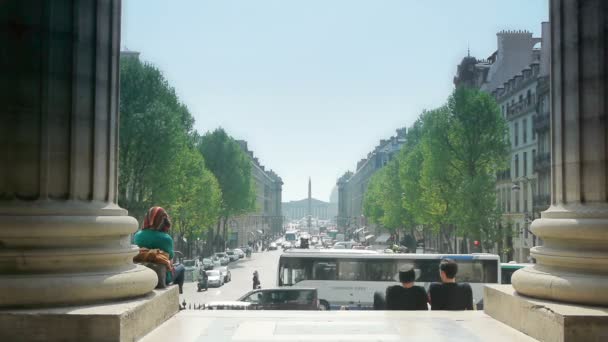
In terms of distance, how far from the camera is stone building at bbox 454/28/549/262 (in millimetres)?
64062

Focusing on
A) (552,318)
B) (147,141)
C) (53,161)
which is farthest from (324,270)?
(53,161)

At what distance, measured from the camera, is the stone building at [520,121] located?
64062mm

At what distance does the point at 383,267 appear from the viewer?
115ft

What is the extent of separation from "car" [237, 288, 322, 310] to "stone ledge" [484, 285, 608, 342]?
1916 cm

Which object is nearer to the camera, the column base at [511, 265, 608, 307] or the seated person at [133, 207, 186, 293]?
the column base at [511, 265, 608, 307]

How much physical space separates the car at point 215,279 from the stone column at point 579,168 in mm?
49611

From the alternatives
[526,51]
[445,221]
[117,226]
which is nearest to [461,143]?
[445,221]

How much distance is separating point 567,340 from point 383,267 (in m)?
29.0

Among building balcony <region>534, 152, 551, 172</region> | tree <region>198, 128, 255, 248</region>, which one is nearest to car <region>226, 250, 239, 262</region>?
tree <region>198, 128, 255, 248</region>

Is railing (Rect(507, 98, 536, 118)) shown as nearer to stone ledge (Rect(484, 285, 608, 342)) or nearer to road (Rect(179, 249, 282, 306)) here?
road (Rect(179, 249, 282, 306))

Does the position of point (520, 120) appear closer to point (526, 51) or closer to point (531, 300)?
point (526, 51)

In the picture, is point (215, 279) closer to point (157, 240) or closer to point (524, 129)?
point (524, 129)

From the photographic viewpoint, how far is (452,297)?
31.8 feet

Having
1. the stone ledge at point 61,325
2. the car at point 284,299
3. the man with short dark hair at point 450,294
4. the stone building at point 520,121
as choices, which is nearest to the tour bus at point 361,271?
the car at point 284,299
